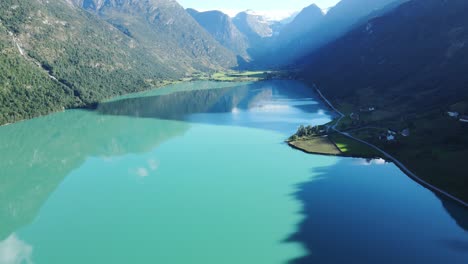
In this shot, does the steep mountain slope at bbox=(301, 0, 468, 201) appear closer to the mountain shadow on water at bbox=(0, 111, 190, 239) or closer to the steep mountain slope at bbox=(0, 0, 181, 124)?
the mountain shadow on water at bbox=(0, 111, 190, 239)

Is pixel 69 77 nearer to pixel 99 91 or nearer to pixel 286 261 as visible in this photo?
pixel 99 91

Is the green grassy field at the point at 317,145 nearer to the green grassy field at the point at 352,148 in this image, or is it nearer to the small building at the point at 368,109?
the green grassy field at the point at 352,148

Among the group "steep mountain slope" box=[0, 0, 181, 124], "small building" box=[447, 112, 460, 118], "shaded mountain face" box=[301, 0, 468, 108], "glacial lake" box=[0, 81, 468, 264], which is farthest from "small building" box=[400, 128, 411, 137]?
"steep mountain slope" box=[0, 0, 181, 124]

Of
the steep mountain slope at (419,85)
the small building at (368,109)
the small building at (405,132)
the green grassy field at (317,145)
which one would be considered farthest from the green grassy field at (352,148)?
the small building at (368,109)

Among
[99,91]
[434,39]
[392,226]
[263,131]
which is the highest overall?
[434,39]

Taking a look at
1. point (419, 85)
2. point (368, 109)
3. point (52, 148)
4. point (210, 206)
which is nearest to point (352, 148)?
point (368, 109)

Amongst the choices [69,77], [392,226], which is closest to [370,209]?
[392,226]

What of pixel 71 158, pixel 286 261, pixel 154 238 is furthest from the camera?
pixel 71 158
